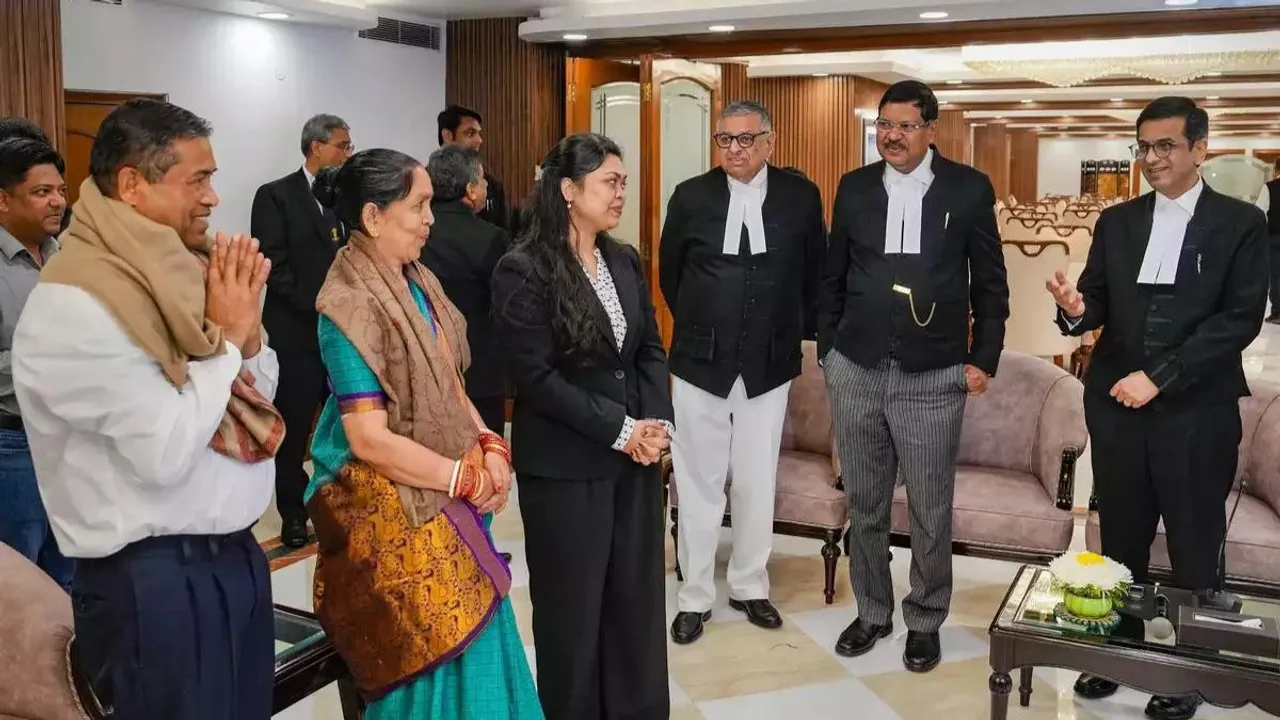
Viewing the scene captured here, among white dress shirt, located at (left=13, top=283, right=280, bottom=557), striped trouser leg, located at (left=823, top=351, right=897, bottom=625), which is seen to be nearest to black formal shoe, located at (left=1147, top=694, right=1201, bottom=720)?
striped trouser leg, located at (left=823, top=351, right=897, bottom=625)

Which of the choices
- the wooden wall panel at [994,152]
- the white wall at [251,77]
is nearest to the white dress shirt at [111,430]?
the white wall at [251,77]

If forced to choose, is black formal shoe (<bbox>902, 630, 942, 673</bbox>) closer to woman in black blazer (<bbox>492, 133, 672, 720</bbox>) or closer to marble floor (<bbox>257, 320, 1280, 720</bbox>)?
marble floor (<bbox>257, 320, 1280, 720</bbox>)

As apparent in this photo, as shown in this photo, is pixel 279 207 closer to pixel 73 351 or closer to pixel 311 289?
pixel 311 289

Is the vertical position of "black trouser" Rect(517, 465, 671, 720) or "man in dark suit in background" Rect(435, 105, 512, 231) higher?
"man in dark suit in background" Rect(435, 105, 512, 231)

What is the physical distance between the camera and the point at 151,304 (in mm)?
1735

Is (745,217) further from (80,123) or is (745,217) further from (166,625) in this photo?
(80,123)

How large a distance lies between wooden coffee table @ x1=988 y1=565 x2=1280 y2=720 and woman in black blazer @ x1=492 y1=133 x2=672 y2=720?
2.81ft

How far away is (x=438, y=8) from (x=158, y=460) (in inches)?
220

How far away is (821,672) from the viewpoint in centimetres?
361

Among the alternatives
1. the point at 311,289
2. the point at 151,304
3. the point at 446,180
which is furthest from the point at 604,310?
the point at 311,289

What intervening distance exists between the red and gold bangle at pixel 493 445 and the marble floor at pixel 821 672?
116cm

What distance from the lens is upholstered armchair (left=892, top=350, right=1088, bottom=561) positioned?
3.88m

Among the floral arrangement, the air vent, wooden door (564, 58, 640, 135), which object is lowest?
the floral arrangement

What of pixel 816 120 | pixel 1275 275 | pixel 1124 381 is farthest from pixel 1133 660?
pixel 816 120
